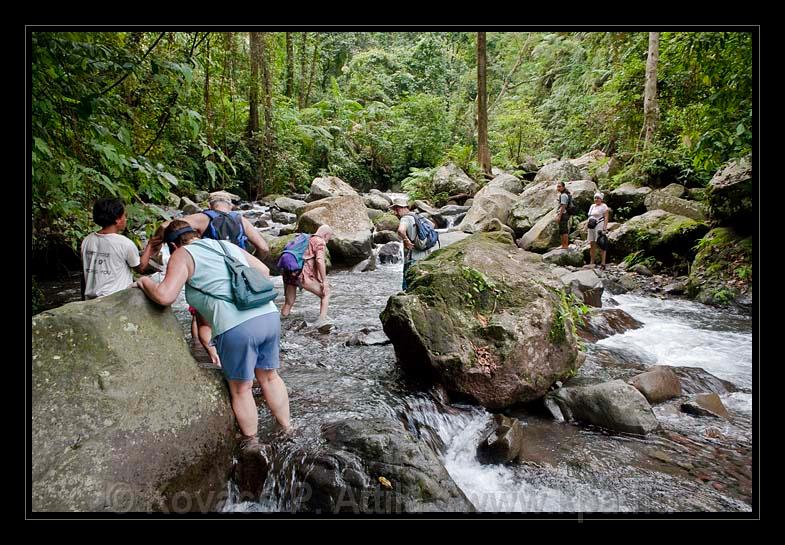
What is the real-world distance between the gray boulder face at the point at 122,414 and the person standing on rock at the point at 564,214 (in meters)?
11.0

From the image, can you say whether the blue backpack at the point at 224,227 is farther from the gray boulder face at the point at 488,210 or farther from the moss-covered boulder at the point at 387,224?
the gray boulder face at the point at 488,210

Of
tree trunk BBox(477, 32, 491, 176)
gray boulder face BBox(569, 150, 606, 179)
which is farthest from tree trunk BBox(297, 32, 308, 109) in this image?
gray boulder face BBox(569, 150, 606, 179)

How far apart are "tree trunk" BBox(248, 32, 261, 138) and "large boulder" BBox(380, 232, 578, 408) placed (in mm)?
15135

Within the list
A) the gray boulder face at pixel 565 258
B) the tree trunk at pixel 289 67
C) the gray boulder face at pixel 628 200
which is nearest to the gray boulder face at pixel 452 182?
the gray boulder face at pixel 628 200

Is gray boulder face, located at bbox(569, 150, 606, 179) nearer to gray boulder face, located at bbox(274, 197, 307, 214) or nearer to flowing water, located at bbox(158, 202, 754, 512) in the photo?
gray boulder face, located at bbox(274, 197, 307, 214)

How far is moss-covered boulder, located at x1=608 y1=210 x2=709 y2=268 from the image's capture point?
1046 cm

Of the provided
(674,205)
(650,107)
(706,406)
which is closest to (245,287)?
(706,406)

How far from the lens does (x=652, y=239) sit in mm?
11141

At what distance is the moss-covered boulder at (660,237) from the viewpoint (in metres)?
10.5

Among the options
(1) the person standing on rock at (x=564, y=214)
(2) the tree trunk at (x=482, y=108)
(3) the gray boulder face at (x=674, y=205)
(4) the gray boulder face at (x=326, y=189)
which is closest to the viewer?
(3) the gray boulder face at (x=674, y=205)

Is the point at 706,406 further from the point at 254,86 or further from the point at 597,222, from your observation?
the point at 254,86
